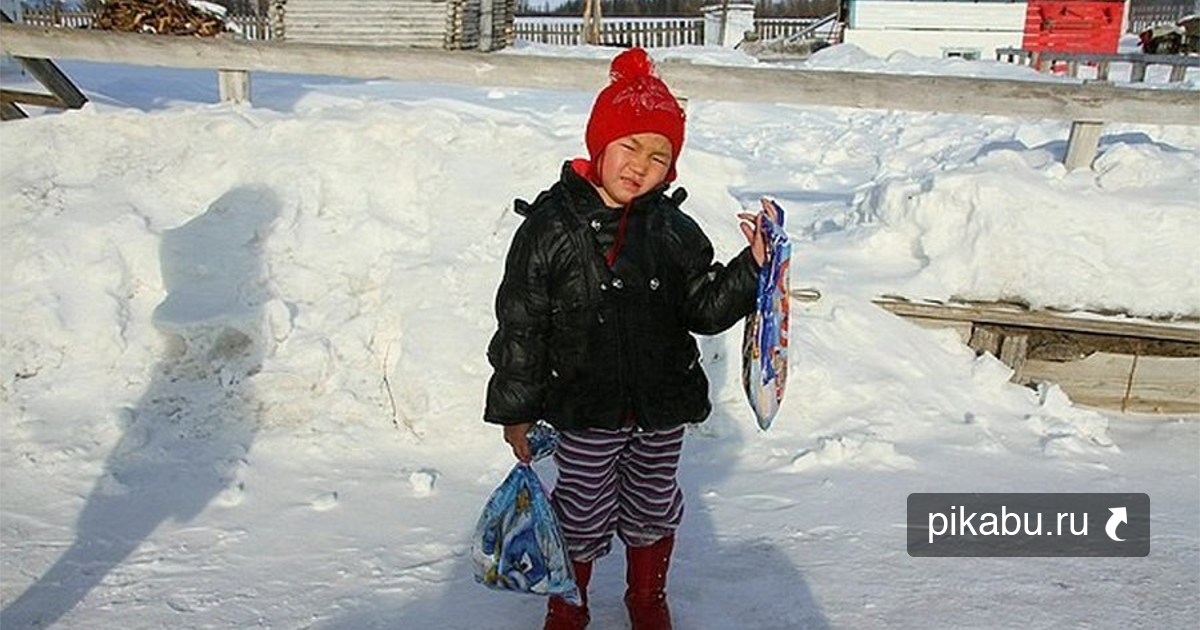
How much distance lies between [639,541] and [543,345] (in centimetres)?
76

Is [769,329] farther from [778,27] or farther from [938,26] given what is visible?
[778,27]

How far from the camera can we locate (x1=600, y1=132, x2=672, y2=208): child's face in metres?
2.60

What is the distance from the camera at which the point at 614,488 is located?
9.71 feet

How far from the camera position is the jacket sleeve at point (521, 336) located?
8.68 ft

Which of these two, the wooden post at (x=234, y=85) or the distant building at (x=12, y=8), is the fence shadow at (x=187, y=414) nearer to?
the wooden post at (x=234, y=85)

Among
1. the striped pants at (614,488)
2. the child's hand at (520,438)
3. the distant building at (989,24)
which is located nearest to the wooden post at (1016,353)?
the striped pants at (614,488)

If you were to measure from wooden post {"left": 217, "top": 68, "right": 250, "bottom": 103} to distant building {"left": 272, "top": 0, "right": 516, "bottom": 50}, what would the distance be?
13450 millimetres

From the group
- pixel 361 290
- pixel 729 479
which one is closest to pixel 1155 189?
pixel 729 479

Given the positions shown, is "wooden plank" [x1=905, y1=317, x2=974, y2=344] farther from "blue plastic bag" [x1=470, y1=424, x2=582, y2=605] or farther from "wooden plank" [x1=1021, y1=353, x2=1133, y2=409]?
"blue plastic bag" [x1=470, y1=424, x2=582, y2=605]

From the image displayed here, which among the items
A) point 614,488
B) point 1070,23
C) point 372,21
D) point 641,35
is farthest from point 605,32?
point 614,488

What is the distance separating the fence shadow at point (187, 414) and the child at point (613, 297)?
1838 mm

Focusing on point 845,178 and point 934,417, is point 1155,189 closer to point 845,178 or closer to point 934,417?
point 934,417

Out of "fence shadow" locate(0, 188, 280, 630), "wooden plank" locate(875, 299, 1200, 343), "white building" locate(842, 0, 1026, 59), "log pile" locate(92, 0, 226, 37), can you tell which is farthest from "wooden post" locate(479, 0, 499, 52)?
"wooden plank" locate(875, 299, 1200, 343)

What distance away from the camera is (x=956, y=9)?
2506 cm
